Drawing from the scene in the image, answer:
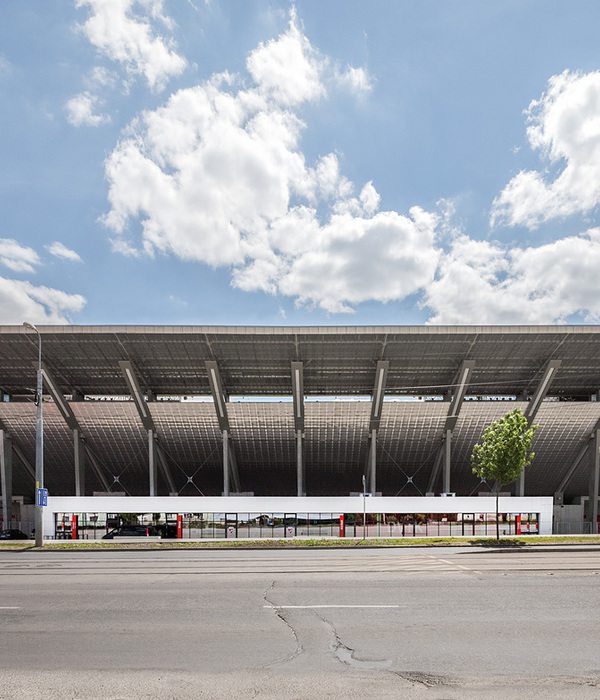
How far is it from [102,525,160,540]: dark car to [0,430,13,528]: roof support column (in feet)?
44.1

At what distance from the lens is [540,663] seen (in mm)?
8000

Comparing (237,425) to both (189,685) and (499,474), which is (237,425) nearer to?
(499,474)

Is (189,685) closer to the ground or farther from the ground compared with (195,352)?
closer to the ground

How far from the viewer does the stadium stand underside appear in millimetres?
35156

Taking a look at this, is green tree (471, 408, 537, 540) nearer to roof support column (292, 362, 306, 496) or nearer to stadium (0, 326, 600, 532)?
stadium (0, 326, 600, 532)

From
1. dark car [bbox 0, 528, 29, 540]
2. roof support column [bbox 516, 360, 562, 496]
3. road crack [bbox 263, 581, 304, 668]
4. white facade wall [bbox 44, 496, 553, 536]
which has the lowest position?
dark car [bbox 0, 528, 29, 540]

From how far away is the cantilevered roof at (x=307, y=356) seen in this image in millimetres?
34094

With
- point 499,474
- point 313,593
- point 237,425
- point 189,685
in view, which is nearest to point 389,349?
point 499,474

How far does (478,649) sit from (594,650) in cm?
209

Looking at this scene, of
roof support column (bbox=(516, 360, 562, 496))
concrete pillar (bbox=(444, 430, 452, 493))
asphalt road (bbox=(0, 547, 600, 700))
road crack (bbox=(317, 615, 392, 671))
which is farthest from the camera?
concrete pillar (bbox=(444, 430, 452, 493))

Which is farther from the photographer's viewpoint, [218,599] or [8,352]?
[8,352]

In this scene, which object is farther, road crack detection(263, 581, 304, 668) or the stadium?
the stadium

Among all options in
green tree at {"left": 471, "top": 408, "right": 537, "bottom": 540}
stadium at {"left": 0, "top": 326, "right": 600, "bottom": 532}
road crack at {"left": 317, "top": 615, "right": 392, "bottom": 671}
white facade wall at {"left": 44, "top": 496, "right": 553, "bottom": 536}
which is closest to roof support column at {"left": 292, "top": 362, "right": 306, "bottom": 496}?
stadium at {"left": 0, "top": 326, "right": 600, "bottom": 532}

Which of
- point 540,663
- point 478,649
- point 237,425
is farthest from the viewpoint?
point 237,425
